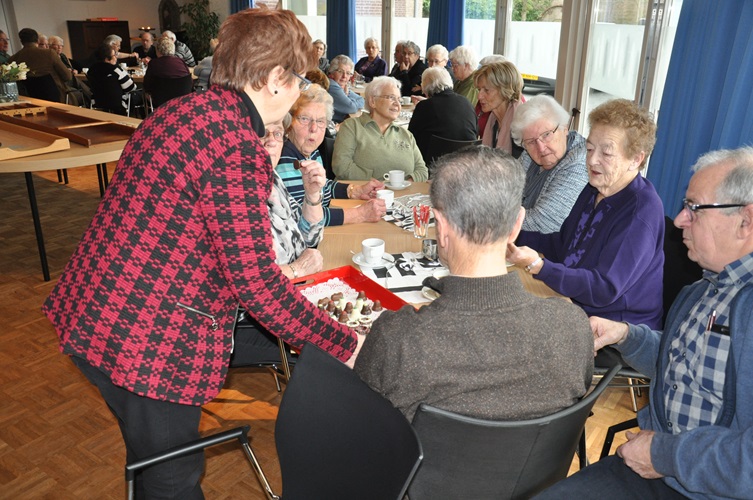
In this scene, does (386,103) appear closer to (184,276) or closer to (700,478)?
(184,276)

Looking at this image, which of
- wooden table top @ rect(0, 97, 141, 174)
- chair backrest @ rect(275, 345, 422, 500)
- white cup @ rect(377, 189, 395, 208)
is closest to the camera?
chair backrest @ rect(275, 345, 422, 500)

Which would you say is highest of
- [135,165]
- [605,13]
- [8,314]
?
[605,13]

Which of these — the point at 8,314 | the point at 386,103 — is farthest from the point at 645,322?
the point at 8,314

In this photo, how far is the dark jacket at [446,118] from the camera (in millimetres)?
4430

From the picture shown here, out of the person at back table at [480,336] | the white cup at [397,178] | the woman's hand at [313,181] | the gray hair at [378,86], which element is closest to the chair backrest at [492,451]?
the person at back table at [480,336]

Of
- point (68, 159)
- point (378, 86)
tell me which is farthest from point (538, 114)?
point (68, 159)

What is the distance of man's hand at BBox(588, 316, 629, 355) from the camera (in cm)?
168

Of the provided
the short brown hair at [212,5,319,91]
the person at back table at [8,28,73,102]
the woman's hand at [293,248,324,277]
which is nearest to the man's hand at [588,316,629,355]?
the woman's hand at [293,248,324,277]

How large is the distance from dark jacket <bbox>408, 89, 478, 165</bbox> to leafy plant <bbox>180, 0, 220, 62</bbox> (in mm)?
9728

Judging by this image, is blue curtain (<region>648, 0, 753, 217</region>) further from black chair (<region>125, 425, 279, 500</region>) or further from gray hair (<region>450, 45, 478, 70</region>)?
black chair (<region>125, 425, 279, 500</region>)

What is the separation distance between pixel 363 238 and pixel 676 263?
4.00 feet

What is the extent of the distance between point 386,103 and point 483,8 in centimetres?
481

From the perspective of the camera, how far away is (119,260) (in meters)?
1.31

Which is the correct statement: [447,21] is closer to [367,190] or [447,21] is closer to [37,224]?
[367,190]
